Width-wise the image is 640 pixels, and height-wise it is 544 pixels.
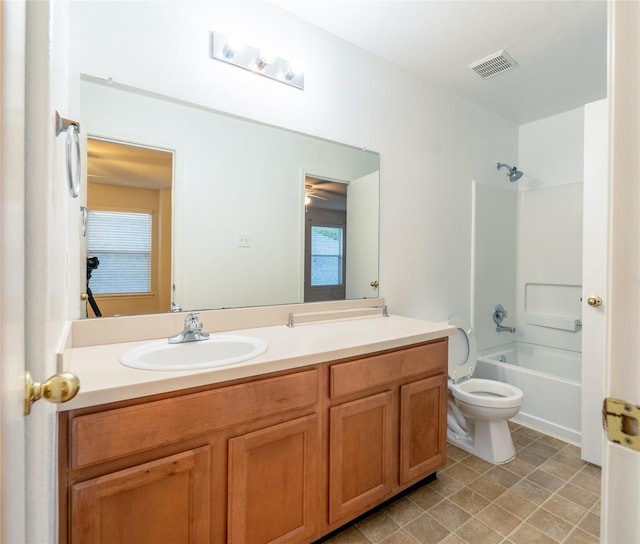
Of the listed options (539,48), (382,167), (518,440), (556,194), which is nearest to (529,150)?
(556,194)

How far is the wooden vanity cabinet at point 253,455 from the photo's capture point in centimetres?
89

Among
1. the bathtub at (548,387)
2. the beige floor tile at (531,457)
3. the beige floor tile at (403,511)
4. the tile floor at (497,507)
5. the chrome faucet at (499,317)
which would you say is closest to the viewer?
the tile floor at (497,507)

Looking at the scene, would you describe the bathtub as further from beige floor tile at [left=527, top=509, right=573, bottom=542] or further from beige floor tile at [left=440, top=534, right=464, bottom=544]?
beige floor tile at [left=440, top=534, right=464, bottom=544]

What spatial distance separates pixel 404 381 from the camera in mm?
1581

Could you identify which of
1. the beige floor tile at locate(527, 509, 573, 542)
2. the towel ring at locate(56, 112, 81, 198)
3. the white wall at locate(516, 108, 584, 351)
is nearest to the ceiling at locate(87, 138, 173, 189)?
the towel ring at locate(56, 112, 81, 198)

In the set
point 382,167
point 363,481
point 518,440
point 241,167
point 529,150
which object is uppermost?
point 529,150

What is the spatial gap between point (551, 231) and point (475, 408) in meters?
1.99

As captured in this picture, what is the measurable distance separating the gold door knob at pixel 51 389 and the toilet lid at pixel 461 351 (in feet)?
7.18

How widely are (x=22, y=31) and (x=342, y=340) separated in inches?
51.6

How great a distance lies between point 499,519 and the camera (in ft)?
5.08

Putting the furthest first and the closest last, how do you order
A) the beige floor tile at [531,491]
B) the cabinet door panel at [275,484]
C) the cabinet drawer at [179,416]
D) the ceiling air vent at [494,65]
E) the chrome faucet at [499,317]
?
1. the chrome faucet at [499,317]
2. the ceiling air vent at [494,65]
3. the beige floor tile at [531,491]
4. the cabinet door panel at [275,484]
5. the cabinet drawer at [179,416]

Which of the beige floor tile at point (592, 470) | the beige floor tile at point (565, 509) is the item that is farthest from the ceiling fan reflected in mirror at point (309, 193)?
the beige floor tile at point (592, 470)

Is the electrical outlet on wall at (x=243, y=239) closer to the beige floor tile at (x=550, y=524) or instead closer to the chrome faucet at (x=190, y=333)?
the chrome faucet at (x=190, y=333)

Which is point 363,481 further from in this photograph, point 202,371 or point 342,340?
point 202,371
